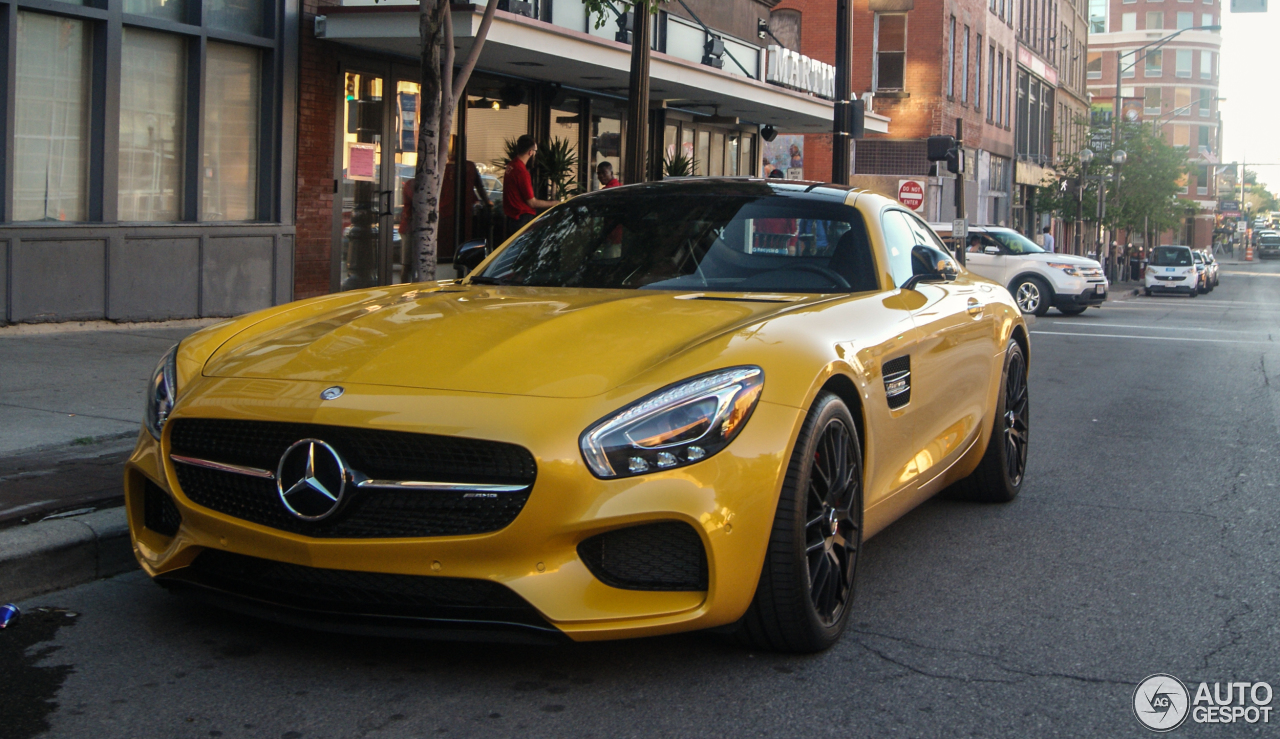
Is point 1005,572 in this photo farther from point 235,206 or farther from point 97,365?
point 235,206

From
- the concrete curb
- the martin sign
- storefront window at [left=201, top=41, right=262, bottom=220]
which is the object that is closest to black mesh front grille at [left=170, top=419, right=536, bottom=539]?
the concrete curb

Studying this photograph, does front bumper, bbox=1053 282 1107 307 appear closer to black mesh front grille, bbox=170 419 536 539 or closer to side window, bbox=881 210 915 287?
side window, bbox=881 210 915 287

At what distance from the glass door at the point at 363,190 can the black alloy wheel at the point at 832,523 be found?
11374 mm

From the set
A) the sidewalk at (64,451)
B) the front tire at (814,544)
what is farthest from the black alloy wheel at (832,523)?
the sidewalk at (64,451)

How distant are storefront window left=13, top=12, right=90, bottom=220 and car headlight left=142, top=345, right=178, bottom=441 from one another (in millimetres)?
7759

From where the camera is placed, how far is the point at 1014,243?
26266 mm

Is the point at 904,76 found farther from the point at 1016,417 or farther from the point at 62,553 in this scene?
the point at 62,553

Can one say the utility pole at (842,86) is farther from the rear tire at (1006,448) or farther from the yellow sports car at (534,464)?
the yellow sports car at (534,464)

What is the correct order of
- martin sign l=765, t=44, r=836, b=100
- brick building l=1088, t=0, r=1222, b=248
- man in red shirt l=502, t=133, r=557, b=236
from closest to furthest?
1. man in red shirt l=502, t=133, r=557, b=236
2. martin sign l=765, t=44, r=836, b=100
3. brick building l=1088, t=0, r=1222, b=248

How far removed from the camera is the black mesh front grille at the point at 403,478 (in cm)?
326

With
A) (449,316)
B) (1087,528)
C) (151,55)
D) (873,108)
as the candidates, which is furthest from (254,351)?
(873,108)

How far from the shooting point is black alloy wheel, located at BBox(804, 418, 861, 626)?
3750 millimetres

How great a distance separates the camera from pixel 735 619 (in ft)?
11.3

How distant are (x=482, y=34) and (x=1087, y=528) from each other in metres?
5.64
